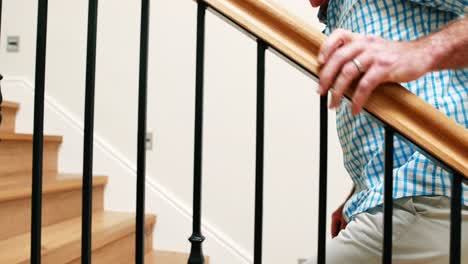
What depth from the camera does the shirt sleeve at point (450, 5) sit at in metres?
0.70

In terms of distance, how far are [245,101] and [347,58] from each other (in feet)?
6.01

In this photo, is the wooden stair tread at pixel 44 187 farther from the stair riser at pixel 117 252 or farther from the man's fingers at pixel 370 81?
the man's fingers at pixel 370 81

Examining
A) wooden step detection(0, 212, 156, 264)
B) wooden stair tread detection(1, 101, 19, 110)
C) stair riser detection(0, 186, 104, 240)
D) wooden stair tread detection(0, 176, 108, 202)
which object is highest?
wooden stair tread detection(1, 101, 19, 110)

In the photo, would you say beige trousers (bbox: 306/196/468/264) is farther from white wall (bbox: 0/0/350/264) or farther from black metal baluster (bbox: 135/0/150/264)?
white wall (bbox: 0/0/350/264)

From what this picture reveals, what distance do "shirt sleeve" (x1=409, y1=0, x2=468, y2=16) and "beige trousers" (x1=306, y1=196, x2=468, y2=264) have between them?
0.97ft

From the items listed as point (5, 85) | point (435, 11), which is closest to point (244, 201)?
point (5, 85)

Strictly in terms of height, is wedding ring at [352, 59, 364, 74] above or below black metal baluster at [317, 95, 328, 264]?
above

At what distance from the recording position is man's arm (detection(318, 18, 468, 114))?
1.95ft

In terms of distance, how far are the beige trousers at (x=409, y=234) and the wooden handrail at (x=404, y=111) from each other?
0.38 ft

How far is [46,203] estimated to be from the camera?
74.4 inches

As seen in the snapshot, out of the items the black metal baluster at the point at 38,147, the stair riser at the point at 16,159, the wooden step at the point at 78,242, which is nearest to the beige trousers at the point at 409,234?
the black metal baluster at the point at 38,147

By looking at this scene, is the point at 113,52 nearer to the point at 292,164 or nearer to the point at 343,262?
the point at 292,164

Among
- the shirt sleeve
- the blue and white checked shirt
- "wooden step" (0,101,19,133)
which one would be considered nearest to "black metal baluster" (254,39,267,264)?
the blue and white checked shirt

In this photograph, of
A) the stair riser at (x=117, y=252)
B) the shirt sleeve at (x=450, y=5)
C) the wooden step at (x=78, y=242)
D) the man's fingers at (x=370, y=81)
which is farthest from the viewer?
the stair riser at (x=117, y=252)
